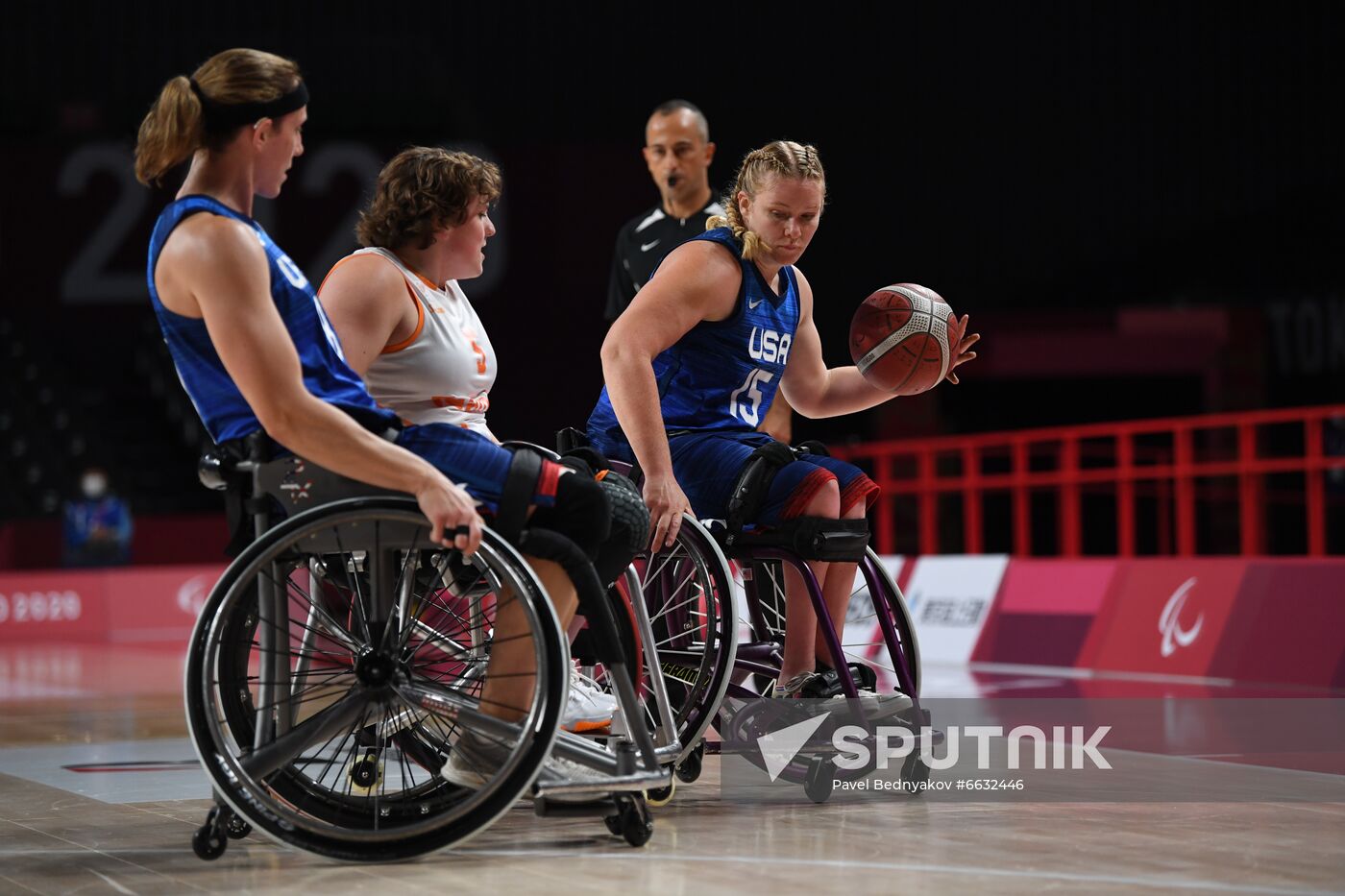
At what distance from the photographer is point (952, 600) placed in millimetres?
8531

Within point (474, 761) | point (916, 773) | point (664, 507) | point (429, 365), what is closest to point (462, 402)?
point (429, 365)

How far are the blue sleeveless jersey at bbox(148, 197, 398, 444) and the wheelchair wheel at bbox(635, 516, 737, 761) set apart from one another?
812 millimetres

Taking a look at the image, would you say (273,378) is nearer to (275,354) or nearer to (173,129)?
(275,354)

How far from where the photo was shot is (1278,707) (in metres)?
5.65

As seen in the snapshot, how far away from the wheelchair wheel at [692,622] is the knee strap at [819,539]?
6.7 inches

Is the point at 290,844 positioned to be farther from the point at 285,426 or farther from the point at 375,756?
the point at 285,426

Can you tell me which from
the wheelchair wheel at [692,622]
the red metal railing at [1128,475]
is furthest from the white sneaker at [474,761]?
the red metal railing at [1128,475]

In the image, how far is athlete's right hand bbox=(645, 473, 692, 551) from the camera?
3594mm

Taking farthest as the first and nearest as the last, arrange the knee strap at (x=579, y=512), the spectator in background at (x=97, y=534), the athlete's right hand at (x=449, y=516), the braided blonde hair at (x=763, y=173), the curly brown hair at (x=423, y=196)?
the spectator in background at (x=97, y=534) → the braided blonde hair at (x=763, y=173) → the curly brown hair at (x=423, y=196) → the knee strap at (x=579, y=512) → the athlete's right hand at (x=449, y=516)

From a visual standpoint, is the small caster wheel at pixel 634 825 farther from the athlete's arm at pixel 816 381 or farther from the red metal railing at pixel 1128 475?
the red metal railing at pixel 1128 475

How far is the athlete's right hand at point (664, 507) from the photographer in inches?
141

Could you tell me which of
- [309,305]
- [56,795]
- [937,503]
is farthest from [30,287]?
[309,305]

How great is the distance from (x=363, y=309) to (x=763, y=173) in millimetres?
1150

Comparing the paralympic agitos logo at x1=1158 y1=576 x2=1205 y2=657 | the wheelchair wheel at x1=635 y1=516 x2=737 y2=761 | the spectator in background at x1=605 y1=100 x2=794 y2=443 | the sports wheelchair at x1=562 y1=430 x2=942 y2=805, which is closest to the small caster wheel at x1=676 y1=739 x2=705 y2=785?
the sports wheelchair at x1=562 y1=430 x2=942 y2=805
